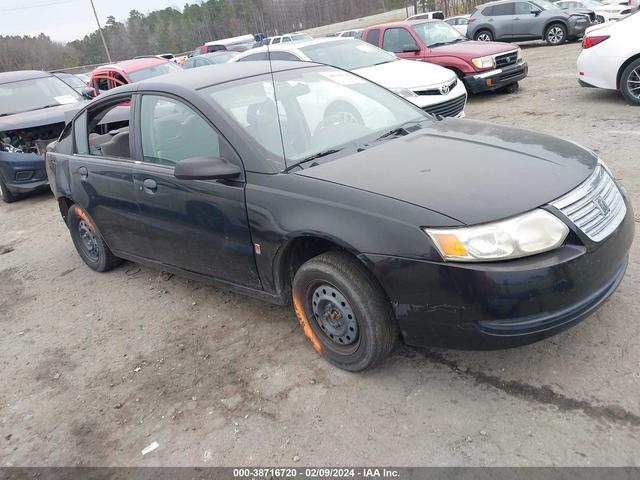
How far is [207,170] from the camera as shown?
2969 millimetres

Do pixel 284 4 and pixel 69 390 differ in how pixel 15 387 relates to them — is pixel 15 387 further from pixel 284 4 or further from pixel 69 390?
pixel 284 4

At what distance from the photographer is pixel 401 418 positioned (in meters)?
2.60

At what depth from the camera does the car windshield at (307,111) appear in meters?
3.20

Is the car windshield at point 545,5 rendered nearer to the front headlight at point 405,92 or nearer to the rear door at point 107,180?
the front headlight at point 405,92

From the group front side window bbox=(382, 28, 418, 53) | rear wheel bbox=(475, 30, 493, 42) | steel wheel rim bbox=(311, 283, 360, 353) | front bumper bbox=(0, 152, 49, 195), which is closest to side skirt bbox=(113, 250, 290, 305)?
steel wheel rim bbox=(311, 283, 360, 353)

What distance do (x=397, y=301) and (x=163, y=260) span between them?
2058 millimetres

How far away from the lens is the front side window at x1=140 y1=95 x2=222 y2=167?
3303 millimetres

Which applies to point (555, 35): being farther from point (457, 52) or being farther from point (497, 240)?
point (497, 240)

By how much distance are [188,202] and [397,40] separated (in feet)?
27.8

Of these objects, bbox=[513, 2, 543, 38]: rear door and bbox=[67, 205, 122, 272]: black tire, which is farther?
bbox=[513, 2, 543, 38]: rear door

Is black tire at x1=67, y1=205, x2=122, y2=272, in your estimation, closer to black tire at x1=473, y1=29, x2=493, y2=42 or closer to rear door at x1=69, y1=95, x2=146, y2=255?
rear door at x1=69, y1=95, x2=146, y2=255

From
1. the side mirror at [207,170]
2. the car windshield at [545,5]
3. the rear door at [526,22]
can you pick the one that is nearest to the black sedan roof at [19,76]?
the side mirror at [207,170]

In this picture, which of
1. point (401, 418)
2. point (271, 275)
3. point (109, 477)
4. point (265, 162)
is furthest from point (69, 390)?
point (401, 418)

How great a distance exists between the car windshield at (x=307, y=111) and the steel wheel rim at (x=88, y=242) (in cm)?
222
